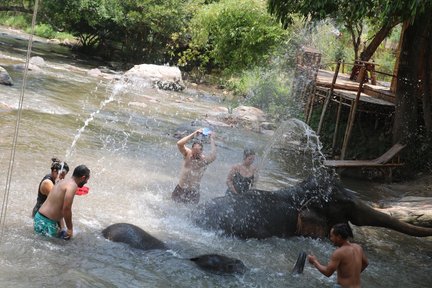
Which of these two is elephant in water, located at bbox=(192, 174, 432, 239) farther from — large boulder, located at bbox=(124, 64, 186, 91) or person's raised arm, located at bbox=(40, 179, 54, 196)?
large boulder, located at bbox=(124, 64, 186, 91)

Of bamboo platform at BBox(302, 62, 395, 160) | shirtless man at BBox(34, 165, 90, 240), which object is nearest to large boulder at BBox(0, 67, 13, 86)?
bamboo platform at BBox(302, 62, 395, 160)

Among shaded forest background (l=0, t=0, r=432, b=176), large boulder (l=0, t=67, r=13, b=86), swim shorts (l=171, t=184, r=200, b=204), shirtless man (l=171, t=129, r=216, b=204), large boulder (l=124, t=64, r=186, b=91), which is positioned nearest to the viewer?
shirtless man (l=171, t=129, r=216, b=204)

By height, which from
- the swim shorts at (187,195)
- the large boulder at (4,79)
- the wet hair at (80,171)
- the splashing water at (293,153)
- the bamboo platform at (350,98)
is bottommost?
the splashing water at (293,153)

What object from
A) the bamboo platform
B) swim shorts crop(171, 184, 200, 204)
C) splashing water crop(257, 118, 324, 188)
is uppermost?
the bamboo platform

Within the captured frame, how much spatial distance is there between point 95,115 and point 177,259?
1105 centimetres

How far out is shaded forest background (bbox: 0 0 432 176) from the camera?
14289 mm

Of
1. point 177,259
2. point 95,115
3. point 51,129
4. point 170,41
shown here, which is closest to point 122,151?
point 51,129

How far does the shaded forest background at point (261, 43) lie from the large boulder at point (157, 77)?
254cm

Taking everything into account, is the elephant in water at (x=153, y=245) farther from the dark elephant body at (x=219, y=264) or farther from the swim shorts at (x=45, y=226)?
the swim shorts at (x=45, y=226)

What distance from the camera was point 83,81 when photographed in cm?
2447

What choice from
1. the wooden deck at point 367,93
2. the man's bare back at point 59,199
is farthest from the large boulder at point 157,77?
the man's bare back at point 59,199

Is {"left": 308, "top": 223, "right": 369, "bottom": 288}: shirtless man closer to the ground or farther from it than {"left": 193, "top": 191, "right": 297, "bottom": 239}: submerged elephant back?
farther from it

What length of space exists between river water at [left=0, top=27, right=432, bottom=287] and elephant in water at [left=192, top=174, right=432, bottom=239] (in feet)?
0.54

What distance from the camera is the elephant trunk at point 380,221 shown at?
817 cm
